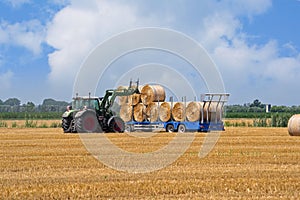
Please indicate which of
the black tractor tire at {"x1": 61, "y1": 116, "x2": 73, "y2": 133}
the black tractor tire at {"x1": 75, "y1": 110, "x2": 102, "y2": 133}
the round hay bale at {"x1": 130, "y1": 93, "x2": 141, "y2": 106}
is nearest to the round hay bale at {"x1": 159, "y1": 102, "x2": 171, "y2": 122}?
the round hay bale at {"x1": 130, "y1": 93, "x2": 141, "y2": 106}

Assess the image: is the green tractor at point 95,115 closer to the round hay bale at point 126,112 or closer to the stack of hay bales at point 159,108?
the stack of hay bales at point 159,108

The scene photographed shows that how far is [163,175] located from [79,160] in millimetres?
3404

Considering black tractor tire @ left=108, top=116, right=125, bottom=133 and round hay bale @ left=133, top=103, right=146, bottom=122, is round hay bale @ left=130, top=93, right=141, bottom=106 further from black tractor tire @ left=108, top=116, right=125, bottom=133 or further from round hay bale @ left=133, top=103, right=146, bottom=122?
black tractor tire @ left=108, top=116, right=125, bottom=133

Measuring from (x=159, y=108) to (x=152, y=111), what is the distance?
1.60 feet

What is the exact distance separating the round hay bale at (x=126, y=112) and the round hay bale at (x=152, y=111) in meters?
1.01

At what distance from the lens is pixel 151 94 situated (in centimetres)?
2955

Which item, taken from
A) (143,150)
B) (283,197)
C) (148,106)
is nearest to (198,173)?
(283,197)

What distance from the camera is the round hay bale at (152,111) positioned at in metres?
29.5

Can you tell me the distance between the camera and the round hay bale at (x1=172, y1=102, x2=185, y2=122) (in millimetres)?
28469

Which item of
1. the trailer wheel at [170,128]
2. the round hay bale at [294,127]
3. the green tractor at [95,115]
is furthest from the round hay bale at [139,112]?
the round hay bale at [294,127]

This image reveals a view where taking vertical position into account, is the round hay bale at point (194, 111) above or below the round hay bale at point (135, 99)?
below

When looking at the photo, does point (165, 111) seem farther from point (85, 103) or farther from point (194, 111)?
point (85, 103)

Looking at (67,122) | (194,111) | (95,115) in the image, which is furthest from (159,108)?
(67,122)

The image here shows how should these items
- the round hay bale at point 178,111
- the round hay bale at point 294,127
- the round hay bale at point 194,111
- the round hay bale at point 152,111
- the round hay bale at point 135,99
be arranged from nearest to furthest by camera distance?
the round hay bale at point 294,127
the round hay bale at point 194,111
the round hay bale at point 178,111
the round hay bale at point 152,111
the round hay bale at point 135,99
